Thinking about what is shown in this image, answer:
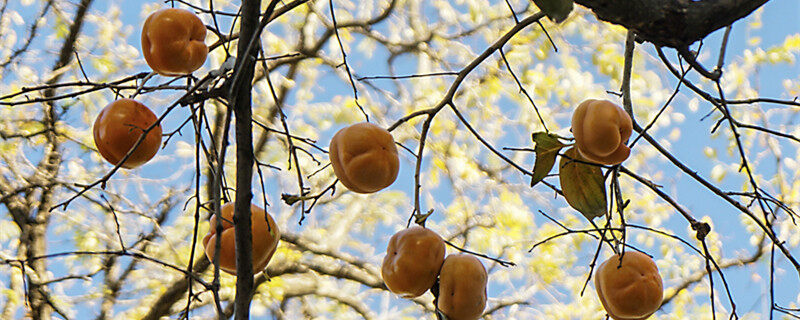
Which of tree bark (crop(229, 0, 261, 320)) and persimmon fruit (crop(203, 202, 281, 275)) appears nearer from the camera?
tree bark (crop(229, 0, 261, 320))

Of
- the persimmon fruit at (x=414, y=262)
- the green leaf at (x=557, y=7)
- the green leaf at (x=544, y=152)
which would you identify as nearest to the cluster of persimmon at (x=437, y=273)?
the persimmon fruit at (x=414, y=262)

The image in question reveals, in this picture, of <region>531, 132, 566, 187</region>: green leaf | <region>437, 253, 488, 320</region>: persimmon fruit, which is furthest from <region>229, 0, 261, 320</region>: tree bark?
<region>531, 132, 566, 187</region>: green leaf

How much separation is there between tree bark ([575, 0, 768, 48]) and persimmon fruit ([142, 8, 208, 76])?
1.44 feet

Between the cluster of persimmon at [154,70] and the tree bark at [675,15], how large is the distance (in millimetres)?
445

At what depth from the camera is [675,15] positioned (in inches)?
27.2

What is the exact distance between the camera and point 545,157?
878 millimetres

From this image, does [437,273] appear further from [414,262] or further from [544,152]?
[544,152]

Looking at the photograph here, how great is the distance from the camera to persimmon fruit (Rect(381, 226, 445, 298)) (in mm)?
817

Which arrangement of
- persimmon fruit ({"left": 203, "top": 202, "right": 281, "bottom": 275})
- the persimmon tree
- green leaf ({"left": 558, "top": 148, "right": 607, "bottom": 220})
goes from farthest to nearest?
the persimmon tree → green leaf ({"left": 558, "top": 148, "right": 607, "bottom": 220}) → persimmon fruit ({"left": 203, "top": 202, "right": 281, "bottom": 275})

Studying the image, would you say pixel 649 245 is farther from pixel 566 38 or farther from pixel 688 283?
pixel 566 38

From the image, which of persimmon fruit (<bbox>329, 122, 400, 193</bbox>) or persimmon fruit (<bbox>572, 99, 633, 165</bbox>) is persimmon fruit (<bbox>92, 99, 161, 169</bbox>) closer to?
persimmon fruit (<bbox>329, 122, 400, 193</bbox>)

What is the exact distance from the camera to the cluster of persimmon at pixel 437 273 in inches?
31.7

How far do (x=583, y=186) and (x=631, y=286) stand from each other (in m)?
0.13

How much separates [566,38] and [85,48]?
2.14m
